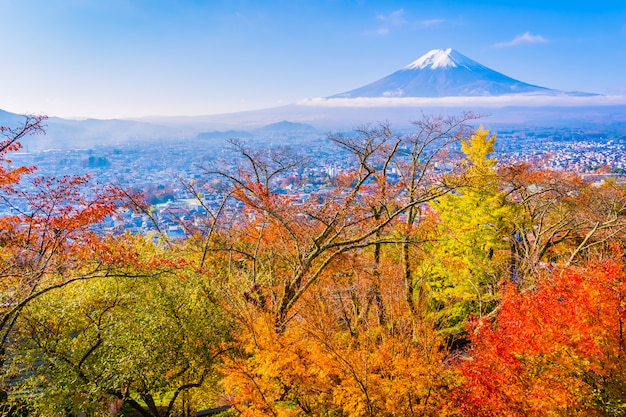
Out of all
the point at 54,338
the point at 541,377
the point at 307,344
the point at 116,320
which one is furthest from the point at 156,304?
the point at 541,377

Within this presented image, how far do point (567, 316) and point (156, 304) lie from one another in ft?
35.3

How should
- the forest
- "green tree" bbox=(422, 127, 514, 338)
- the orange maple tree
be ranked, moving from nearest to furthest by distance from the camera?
the forest < the orange maple tree < "green tree" bbox=(422, 127, 514, 338)

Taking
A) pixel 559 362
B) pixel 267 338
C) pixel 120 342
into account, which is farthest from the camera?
pixel 559 362

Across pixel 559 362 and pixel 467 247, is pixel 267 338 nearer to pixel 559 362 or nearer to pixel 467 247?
pixel 559 362

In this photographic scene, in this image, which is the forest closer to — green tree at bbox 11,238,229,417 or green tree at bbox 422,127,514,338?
green tree at bbox 11,238,229,417

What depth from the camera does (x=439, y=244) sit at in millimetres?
19203

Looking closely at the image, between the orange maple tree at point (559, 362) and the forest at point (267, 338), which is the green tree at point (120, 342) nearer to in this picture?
the forest at point (267, 338)

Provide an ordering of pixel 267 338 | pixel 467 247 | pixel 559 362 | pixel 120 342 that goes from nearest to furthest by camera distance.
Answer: pixel 267 338 → pixel 120 342 → pixel 559 362 → pixel 467 247

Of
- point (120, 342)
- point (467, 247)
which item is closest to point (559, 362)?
point (467, 247)

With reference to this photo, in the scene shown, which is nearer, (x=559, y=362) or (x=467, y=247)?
(x=559, y=362)

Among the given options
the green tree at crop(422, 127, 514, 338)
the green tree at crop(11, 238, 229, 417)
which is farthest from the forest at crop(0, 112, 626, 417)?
the green tree at crop(422, 127, 514, 338)

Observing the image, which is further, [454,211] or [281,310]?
[454,211]

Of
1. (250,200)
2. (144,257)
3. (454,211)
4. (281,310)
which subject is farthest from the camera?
(454,211)

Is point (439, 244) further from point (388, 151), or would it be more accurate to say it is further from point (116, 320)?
point (116, 320)
